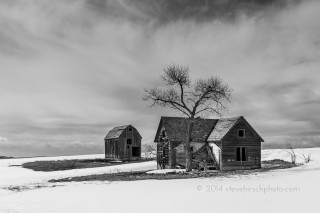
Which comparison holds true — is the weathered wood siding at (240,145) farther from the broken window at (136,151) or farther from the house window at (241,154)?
the broken window at (136,151)

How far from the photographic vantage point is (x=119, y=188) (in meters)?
24.3

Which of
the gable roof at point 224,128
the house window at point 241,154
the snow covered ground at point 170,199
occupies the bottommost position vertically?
the snow covered ground at point 170,199

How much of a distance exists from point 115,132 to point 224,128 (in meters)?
24.2

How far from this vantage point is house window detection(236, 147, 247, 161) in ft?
145

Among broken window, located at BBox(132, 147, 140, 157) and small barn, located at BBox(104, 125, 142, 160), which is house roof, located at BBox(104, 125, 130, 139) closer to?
small barn, located at BBox(104, 125, 142, 160)

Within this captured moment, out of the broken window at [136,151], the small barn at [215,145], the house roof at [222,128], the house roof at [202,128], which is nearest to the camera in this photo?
the small barn at [215,145]

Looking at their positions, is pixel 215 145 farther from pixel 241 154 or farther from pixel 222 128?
pixel 241 154

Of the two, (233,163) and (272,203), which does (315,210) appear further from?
(233,163)

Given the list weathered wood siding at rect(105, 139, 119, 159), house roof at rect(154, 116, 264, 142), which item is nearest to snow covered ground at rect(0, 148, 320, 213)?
house roof at rect(154, 116, 264, 142)

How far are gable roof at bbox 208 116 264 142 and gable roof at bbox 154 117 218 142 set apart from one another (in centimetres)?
91

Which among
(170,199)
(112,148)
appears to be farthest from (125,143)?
(170,199)

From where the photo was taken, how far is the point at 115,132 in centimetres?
6388

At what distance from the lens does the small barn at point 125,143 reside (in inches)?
2419

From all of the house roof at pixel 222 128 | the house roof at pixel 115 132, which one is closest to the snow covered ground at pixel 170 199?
the house roof at pixel 222 128
